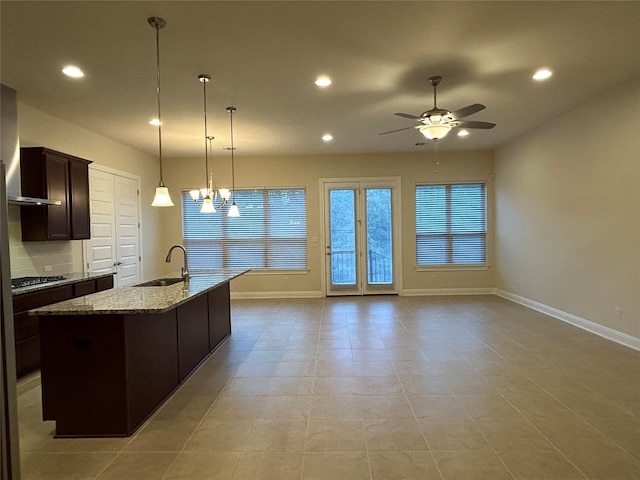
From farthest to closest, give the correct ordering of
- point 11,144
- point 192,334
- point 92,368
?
point 11,144
point 192,334
point 92,368

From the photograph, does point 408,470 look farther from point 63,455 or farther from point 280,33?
point 280,33

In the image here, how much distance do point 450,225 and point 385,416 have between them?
5739 mm

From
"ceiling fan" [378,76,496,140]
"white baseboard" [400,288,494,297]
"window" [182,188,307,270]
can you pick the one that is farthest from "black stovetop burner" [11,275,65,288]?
"white baseboard" [400,288,494,297]

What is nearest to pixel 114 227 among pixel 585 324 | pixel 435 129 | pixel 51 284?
pixel 51 284

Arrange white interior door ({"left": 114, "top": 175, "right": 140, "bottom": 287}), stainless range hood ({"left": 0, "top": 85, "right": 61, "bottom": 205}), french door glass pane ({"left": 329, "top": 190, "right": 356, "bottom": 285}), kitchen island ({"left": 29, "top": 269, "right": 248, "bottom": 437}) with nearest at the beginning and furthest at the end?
kitchen island ({"left": 29, "top": 269, "right": 248, "bottom": 437})
stainless range hood ({"left": 0, "top": 85, "right": 61, "bottom": 205})
white interior door ({"left": 114, "top": 175, "right": 140, "bottom": 287})
french door glass pane ({"left": 329, "top": 190, "right": 356, "bottom": 285})

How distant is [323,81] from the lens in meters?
3.92

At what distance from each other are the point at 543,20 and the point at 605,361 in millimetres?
3165

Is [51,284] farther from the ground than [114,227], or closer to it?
closer to it

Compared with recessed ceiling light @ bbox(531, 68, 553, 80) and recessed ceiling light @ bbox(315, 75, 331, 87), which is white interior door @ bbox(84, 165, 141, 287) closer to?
recessed ceiling light @ bbox(315, 75, 331, 87)

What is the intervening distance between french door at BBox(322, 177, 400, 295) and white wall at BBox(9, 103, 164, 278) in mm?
3448

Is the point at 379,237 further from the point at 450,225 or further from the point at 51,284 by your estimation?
the point at 51,284

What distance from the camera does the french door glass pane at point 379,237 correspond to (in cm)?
776

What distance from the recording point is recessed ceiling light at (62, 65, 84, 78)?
352cm

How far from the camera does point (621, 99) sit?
4184 mm
